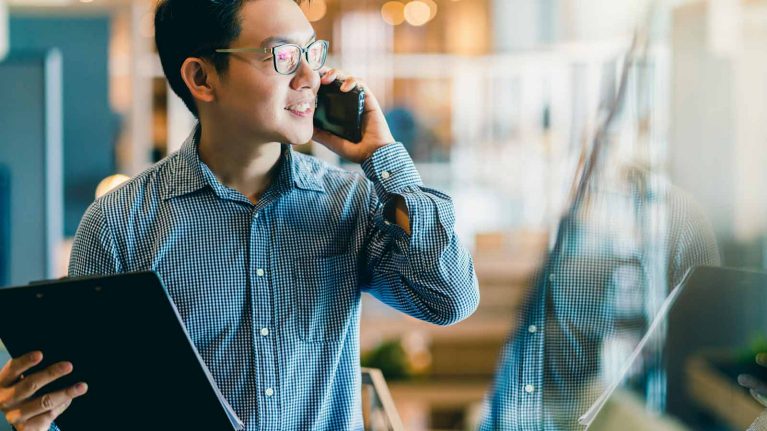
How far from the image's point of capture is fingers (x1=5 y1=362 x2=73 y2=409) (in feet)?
3.29

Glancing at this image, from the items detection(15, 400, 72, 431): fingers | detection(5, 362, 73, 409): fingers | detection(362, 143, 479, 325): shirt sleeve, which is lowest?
detection(15, 400, 72, 431): fingers

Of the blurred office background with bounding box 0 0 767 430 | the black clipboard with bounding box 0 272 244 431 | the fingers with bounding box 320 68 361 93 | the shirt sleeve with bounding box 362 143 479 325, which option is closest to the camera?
the blurred office background with bounding box 0 0 767 430

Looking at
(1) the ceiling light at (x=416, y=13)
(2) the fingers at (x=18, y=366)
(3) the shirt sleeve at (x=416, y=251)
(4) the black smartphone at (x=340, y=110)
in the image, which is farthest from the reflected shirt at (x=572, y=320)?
(1) the ceiling light at (x=416, y=13)

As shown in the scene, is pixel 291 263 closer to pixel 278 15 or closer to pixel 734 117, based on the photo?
pixel 278 15

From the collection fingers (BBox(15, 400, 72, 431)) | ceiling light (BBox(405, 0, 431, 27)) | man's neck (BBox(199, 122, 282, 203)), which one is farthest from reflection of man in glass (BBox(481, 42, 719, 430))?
ceiling light (BBox(405, 0, 431, 27))

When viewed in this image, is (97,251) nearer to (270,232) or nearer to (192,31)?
(270,232)

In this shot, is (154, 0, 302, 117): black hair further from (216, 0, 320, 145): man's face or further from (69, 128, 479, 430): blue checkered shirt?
(69, 128, 479, 430): blue checkered shirt

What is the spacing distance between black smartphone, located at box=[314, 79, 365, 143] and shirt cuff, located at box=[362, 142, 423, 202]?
6cm

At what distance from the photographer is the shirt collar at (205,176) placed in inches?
48.1

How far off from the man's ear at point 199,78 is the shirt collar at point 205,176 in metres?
0.07

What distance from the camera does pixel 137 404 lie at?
1.08 meters

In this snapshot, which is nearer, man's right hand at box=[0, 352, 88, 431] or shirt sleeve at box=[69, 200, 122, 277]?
man's right hand at box=[0, 352, 88, 431]

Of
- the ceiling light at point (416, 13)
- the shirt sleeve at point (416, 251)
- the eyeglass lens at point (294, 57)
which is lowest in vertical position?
the shirt sleeve at point (416, 251)

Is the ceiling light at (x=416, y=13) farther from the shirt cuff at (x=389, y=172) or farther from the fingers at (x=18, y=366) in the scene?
the fingers at (x=18, y=366)
